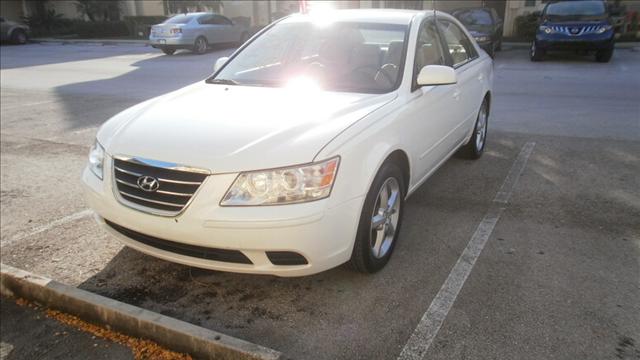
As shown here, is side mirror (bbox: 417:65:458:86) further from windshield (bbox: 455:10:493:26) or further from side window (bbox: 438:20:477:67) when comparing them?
windshield (bbox: 455:10:493:26)

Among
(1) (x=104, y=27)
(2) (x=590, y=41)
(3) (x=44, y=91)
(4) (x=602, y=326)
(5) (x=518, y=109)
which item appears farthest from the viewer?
(1) (x=104, y=27)

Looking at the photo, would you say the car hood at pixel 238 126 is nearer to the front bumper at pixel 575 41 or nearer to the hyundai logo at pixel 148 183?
the hyundai logo at pixel 148 183

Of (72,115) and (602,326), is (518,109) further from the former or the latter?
(72,115)

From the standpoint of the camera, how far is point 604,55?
13.9 meters

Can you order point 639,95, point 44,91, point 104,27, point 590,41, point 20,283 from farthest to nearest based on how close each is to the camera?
1. point 104,27
2. point 590,41
3. point 44,91
4. point 639,95
5. point 20,283

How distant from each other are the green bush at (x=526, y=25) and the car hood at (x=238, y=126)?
20.1 m

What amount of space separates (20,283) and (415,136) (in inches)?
110

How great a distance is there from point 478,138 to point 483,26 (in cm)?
1115

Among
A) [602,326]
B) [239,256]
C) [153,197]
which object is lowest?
[602,326]

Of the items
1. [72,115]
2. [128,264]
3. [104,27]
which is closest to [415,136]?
[128,264]

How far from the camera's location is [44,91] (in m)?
11.7

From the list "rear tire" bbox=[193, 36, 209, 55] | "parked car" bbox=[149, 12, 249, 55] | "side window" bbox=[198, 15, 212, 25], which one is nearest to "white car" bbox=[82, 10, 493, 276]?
"parked car" bbox=[149, 12, 249, 55]

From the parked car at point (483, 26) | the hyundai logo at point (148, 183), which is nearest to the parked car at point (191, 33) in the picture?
the parked car at point (483, 26)

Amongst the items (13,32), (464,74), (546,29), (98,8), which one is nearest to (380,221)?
(464,74)
